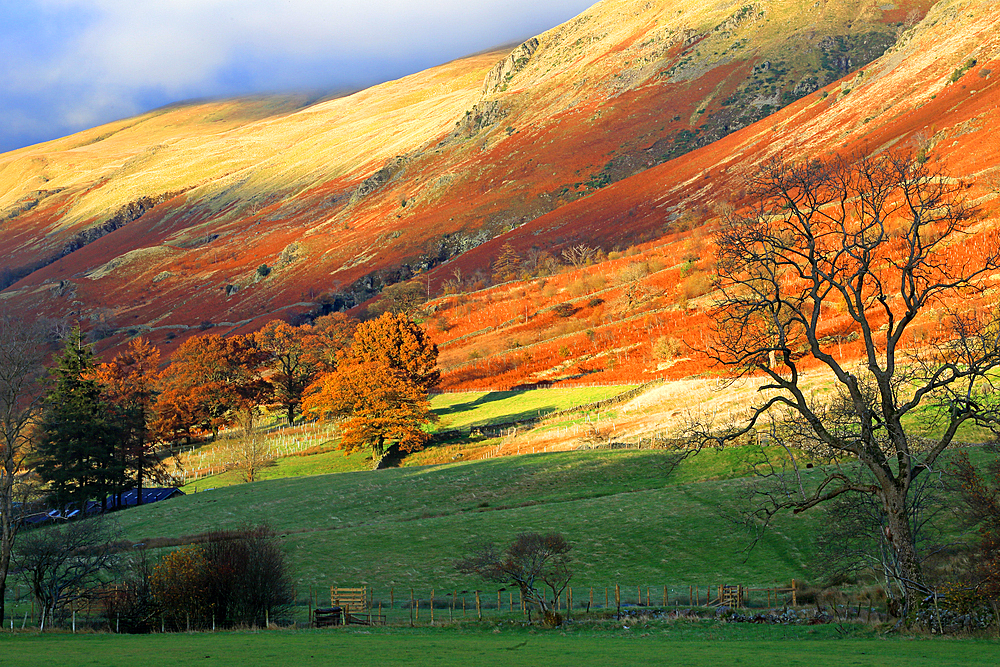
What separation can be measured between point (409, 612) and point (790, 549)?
1436cm

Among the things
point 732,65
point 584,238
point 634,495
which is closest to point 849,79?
point 732,65

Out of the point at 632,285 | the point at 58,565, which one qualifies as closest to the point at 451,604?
A: the point at 58,565

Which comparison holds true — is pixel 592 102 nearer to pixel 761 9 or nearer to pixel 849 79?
pixel 761 9

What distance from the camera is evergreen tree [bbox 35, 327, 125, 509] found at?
51.2m

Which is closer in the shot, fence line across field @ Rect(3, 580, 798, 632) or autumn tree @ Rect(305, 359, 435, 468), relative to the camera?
fence line across field @ Rect(3, 580, 798, 632)

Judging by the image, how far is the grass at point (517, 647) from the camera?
15.0 meters

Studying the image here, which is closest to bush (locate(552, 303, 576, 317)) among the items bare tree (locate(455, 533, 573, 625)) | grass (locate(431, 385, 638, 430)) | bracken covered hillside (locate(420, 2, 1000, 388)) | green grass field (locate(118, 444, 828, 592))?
bracken covered hillside (locate(420, 2, 1000, 388))

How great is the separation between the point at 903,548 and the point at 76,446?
5122 centimetres

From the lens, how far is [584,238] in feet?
405

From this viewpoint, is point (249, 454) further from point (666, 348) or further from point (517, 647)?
point (517, 647)

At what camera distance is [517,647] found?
18109 millimetres

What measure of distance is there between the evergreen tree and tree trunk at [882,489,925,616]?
49126 mm

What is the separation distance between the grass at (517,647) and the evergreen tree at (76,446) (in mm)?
33102

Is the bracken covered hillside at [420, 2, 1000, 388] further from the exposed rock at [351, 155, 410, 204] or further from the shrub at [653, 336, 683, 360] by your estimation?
the exposed rock at [351, 155, 410, 204]
